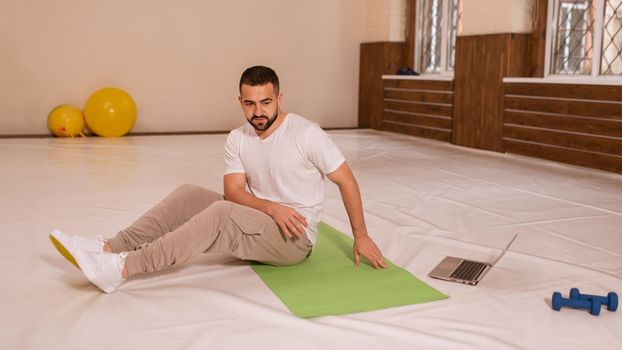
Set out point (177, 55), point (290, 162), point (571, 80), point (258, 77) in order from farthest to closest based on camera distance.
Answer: point (177, 55), point (571, 80), point (290, 162), point (258, 77)

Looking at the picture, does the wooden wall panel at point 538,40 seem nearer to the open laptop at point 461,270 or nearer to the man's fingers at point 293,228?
the open laptop at point 461,270

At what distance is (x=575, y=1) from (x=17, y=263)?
5.13 meters

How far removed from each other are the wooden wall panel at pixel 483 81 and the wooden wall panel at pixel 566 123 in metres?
0.16

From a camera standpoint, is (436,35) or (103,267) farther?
(436,35)

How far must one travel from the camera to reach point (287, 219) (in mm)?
2299

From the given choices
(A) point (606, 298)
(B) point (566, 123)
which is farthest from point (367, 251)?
(B) point (566, 123)

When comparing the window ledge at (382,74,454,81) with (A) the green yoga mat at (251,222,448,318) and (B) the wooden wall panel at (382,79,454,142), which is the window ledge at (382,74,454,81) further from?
(A) the green yoga mat at (251,222,448,318)

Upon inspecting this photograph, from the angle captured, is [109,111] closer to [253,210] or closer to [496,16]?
[496,16]

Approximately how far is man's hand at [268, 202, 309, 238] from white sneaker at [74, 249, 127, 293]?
1.81ft

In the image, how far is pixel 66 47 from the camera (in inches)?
290

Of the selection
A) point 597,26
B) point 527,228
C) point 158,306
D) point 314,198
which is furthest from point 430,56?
point 158,306

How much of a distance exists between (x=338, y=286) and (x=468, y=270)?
0.59m

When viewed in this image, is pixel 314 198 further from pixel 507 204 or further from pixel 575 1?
pixel 575 1

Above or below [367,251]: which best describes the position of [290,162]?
above
